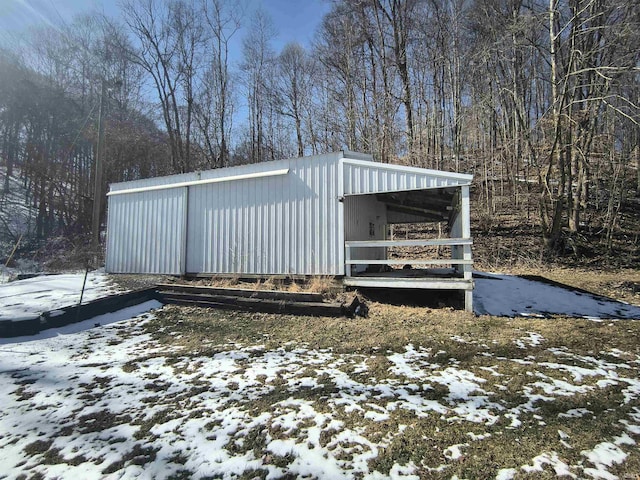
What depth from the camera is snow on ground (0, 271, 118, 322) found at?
6.51 m

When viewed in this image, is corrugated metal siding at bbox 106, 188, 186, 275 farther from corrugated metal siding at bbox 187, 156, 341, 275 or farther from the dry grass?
the dry grass

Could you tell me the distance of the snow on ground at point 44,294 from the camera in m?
6.51

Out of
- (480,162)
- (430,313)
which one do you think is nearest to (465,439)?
(430,313)

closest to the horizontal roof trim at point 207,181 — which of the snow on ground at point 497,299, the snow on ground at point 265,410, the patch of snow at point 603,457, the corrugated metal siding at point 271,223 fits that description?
the corrugated metal siding at point 271,223

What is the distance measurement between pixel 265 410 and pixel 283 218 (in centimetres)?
601

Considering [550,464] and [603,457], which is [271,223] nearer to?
[550,464]

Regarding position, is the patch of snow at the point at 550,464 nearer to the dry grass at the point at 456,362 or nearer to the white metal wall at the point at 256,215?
the dry grass at the point at 456,362

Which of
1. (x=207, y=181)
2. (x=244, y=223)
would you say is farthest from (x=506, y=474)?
(x=207, y=181)

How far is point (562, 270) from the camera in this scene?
11164 millimetres

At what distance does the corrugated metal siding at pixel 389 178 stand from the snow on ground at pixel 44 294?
22.6ft

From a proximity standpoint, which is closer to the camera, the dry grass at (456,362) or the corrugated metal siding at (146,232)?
the dry grass at (456,362)

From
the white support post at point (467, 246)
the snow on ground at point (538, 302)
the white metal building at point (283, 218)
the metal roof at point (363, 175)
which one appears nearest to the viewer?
the white support post at point (467, 246)

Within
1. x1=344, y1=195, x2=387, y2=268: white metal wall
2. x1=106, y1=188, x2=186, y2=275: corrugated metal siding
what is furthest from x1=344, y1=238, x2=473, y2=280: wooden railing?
x1=106, y1=188, x2=186, y2=275: corrugated metal siding

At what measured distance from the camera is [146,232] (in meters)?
10.5
